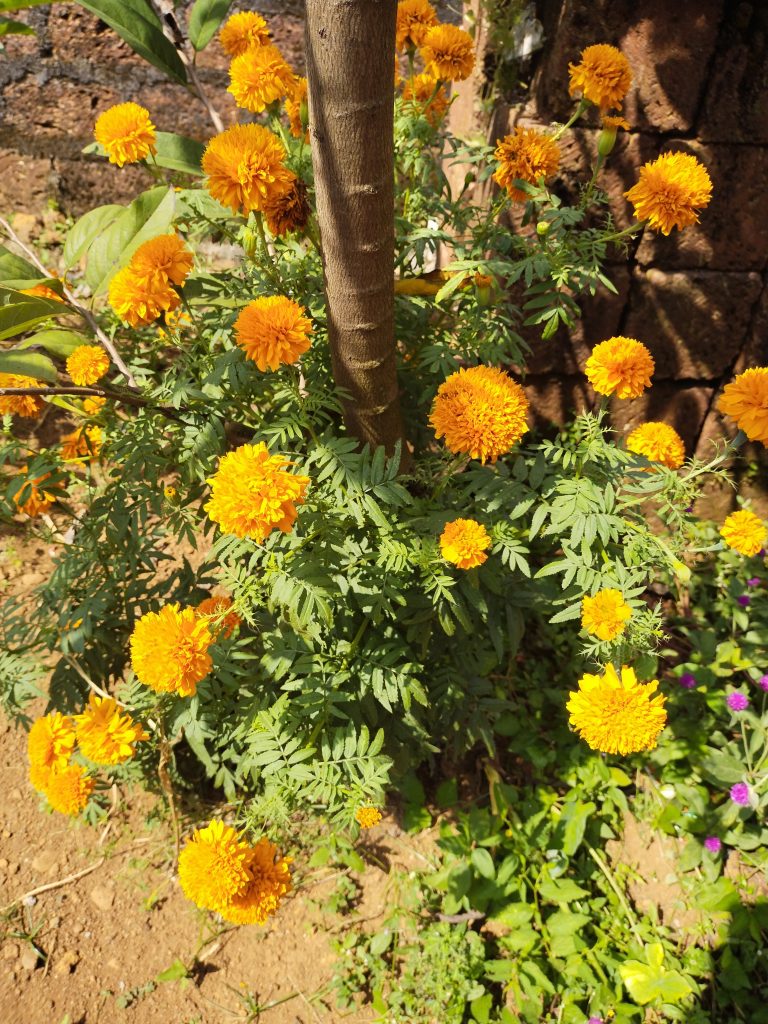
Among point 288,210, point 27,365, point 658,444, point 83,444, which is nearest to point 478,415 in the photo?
point 658,444

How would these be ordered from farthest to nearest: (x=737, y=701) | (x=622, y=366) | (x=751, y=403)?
(x=737, y=701) → (x=622, y=366) → (x=751, y=403)

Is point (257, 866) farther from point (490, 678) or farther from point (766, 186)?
point (766, 186)

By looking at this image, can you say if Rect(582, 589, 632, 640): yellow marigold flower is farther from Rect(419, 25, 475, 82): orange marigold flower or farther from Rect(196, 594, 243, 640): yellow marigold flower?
Rect(419, 25, 475, 82): orange marigold flower

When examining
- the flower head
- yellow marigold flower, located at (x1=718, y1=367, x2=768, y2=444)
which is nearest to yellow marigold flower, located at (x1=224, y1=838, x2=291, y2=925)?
the flower head

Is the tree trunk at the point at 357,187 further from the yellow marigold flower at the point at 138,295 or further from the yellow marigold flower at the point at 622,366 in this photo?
the yellow marigold flower at the point at 622,366

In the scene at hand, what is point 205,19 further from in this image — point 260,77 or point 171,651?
point 171,651

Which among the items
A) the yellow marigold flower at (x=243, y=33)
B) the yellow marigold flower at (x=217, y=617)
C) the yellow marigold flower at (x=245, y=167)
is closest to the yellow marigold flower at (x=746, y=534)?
the yellow marigold flower at (x=217, y=617)

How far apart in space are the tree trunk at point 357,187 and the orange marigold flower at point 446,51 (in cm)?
69

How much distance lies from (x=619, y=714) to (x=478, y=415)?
0.75 meters

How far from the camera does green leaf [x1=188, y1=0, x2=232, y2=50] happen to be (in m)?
1.79

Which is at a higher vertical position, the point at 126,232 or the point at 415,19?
the point at 415,19

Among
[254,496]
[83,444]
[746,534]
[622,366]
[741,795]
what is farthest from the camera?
[741,795]

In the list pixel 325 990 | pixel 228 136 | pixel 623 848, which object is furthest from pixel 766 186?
pixel 325 990

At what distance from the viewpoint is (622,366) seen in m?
1.61
